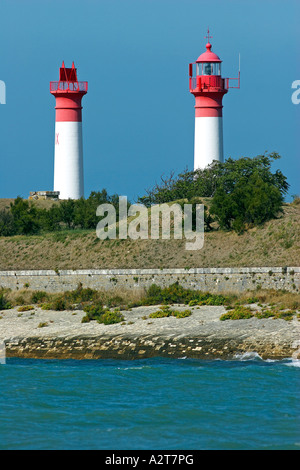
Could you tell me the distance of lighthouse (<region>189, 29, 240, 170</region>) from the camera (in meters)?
49.9

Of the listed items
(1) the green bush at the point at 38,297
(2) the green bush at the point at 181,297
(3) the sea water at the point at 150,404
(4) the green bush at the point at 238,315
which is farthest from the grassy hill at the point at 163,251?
(3) the sea water at the point at 150,404

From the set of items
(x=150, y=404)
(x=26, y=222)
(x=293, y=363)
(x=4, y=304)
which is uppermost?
(x=26, y=222)

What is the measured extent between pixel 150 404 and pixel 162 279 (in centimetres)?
1238

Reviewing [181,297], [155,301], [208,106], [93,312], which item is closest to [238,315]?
[181,297]

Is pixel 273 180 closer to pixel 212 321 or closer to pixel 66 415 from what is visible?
pixel 212 321

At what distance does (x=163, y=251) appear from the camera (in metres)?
41.6

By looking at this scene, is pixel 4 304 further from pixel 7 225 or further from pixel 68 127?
pixel 68 127

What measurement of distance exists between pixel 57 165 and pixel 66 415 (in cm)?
2848

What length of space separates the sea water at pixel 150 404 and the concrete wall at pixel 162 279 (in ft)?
25.9

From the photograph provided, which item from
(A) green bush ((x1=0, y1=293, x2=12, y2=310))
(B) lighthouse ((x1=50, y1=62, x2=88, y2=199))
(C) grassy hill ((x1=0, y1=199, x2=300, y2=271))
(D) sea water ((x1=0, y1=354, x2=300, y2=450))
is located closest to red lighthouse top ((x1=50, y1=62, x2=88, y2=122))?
(B) lighthouse ((x1=50, y1=62, x2=88, y2=199))

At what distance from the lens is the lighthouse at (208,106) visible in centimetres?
4991

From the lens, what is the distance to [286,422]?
24719 millimetres

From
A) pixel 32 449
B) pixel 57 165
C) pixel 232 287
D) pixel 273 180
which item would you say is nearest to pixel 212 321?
pixel 232 287

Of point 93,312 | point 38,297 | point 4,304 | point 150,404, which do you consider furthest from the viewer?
point 38,297
